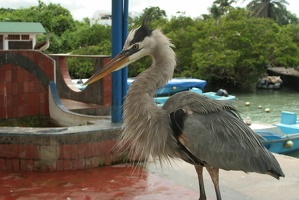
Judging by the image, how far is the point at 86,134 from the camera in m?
5.05

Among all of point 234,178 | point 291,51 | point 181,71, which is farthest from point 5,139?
point 291,51

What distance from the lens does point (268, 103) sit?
25.1 meters

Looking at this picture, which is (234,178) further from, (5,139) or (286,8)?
(286,8)

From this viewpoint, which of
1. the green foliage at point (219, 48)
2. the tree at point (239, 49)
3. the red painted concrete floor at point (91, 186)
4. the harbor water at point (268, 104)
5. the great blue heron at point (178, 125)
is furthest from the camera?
the green foliage at point (219, 48)

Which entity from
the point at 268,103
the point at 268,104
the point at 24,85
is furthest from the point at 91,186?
the point at 268,103

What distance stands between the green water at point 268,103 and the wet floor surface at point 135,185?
41.9 feet

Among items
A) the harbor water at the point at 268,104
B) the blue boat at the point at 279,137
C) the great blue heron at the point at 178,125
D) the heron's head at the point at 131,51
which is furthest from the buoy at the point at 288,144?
the heron's head at the point at 131,51

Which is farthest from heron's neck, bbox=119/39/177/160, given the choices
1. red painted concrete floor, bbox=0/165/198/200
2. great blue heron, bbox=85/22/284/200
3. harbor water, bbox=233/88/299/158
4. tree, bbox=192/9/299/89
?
tree, bbox=192/9/299/89

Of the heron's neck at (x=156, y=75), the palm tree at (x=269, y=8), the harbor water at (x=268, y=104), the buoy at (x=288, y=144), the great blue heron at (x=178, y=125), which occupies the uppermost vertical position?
the palm tree at (x=269, y=8)

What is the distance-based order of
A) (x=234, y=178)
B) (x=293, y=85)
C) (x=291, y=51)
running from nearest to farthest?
(x=234, y=178)
(x=291, y=51)
(x=293, y=85)

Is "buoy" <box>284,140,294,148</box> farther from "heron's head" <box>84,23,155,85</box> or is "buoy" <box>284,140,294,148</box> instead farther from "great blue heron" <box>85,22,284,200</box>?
"heron's head" <box>84,23,155,85</box>

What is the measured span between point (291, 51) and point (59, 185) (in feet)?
92.4

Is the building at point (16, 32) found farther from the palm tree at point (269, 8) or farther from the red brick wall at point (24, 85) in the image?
the palm tree at point (269, 8)

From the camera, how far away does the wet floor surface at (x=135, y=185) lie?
4277mm
